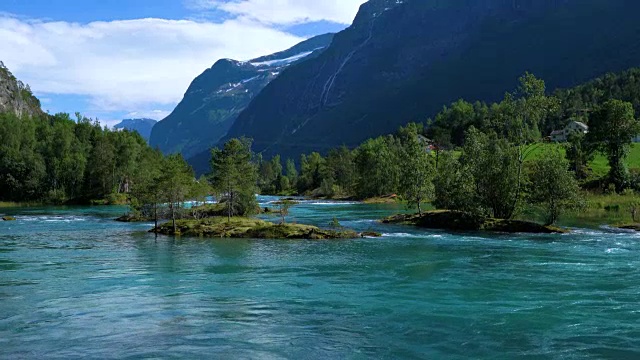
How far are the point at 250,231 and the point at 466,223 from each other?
91.5 ft

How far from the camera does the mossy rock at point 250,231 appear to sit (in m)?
60.4

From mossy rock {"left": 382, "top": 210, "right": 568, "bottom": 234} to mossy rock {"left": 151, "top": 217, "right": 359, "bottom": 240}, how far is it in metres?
16.6

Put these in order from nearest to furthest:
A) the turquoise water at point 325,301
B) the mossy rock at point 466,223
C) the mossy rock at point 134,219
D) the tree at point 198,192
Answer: the turquoise water at point 325,301 < the mossy rock at point 466,223 < the tree at point 198,192 < the mossy rock at point 134,219

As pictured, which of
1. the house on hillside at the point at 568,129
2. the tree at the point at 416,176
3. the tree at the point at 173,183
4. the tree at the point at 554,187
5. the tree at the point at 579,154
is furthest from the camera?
the house on hillside at the point at 568,129

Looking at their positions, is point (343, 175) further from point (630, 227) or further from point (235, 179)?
point (630, 227)

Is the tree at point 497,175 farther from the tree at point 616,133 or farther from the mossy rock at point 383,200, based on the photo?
the mossy rock at point 383,200

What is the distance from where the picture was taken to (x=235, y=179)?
76.4 metres

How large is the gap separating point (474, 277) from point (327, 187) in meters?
148

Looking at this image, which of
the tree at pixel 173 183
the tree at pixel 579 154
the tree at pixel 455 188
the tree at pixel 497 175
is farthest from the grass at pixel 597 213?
the tree at pixel 173 183

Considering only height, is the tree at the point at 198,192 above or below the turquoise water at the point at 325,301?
above

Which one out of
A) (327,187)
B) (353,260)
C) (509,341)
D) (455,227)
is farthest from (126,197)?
(509,341)

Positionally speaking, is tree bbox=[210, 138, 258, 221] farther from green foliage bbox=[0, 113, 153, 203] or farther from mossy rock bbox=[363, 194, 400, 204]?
green foliage bbox=[0, 113, 153, 203]

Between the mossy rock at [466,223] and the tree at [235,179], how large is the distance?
21861mm

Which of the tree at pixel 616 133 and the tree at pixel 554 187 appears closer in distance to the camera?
the tree at pixel 554 187
